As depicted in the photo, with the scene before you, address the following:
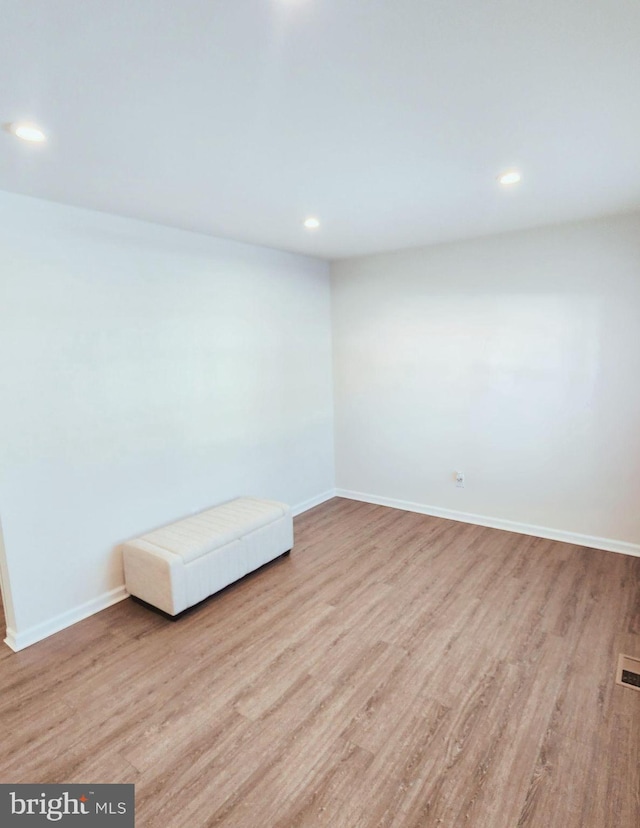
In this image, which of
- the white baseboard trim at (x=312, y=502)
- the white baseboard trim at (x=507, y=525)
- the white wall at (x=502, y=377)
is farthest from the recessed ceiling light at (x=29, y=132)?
the white baseboard trim at (x=507, y=525)

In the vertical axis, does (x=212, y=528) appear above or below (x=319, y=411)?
below

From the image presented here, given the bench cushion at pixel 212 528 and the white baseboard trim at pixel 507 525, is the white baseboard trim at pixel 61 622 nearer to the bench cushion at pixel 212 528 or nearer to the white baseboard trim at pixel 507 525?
the bench cushion at pixel 212 528

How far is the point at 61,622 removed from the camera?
273cm

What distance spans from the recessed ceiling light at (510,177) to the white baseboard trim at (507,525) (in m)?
2.77

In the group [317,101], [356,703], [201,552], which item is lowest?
[356,703]

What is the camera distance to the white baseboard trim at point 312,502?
456 centimetres

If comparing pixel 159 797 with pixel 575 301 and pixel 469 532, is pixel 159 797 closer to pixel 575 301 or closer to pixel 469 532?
pixel 469 532

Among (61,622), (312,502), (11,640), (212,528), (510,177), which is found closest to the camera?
(510,177)

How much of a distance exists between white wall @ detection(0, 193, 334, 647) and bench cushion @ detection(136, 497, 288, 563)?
179 mm

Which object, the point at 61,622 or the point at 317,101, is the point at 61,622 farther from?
the point at 317,101

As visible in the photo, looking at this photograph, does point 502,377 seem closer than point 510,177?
No

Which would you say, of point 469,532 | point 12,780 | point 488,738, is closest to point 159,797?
point 12,780

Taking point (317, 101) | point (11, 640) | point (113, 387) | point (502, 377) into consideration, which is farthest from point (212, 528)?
point (502, 377)

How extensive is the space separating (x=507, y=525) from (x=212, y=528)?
8.53 feet
